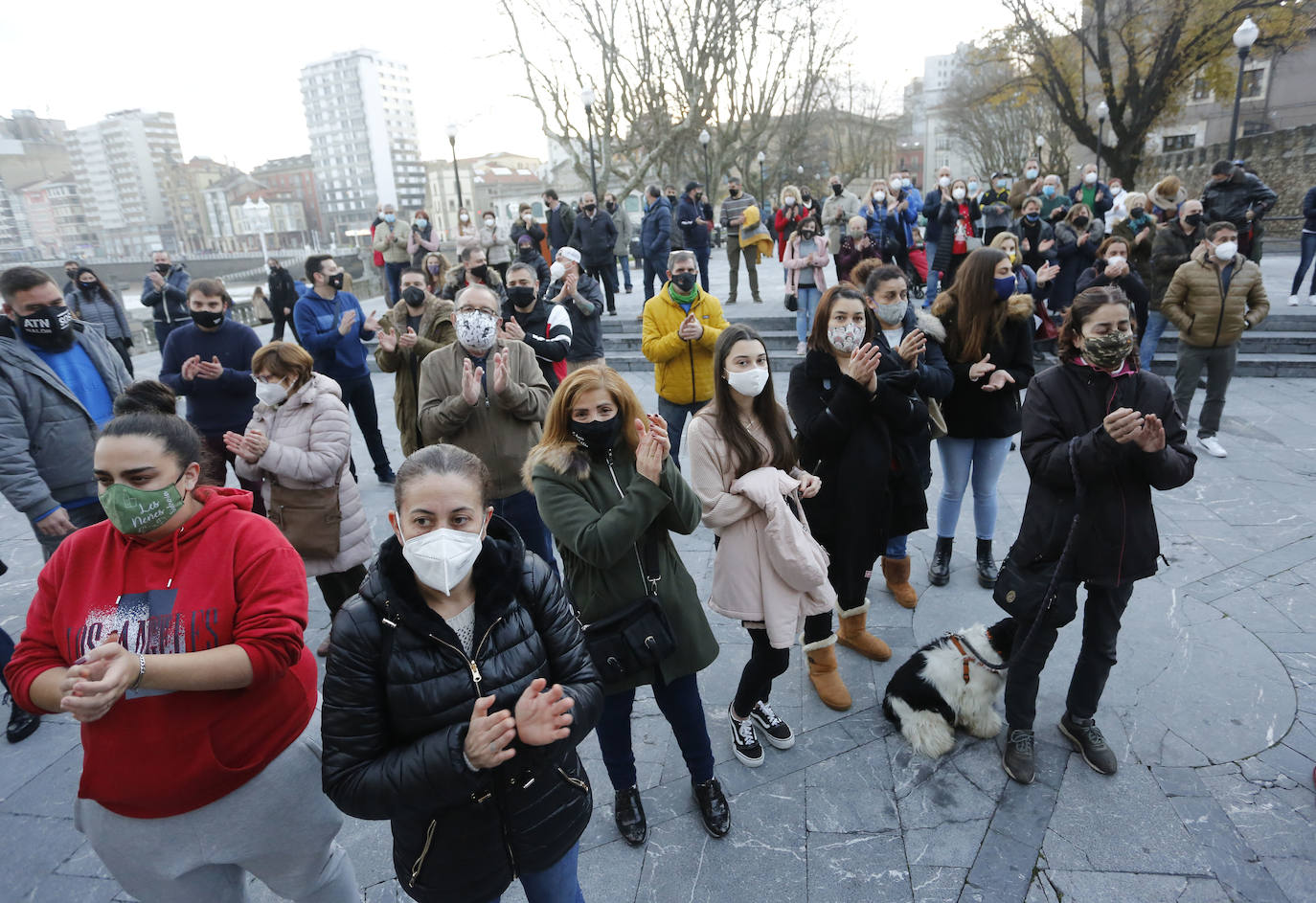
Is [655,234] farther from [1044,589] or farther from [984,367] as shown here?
[1044,589]

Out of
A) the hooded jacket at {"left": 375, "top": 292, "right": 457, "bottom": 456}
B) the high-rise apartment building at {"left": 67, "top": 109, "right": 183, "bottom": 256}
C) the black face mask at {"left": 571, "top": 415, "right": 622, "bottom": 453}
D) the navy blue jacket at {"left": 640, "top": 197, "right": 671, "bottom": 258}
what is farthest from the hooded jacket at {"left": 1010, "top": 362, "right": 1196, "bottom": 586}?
the high-rise apartment building at {"left": 67, "top": 109, "right": 183, "bottom": 256}

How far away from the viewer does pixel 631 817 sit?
276 cm

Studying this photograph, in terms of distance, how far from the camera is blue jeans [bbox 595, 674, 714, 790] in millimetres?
2625

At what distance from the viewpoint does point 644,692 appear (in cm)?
377

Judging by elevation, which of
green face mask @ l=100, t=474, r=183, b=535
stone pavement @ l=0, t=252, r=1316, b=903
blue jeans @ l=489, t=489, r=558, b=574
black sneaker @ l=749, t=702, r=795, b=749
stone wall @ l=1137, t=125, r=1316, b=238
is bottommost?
stone pavement @ l=0, t=252, r=1316, b=903

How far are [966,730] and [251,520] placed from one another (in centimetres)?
304

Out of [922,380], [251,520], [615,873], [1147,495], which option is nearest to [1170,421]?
[1147,495]

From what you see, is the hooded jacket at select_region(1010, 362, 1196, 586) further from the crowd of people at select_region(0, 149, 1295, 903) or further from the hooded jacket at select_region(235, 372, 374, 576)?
the hooded jacket at select_region(235, 372, 374, 576)

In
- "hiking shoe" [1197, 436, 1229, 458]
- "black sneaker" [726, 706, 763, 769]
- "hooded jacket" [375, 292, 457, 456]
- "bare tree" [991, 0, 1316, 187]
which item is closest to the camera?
"black sneaker" [726, 706, 763, 769]

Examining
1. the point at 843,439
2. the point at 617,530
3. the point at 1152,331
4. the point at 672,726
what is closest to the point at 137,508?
the point at 617,530

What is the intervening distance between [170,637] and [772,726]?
242 centimetres

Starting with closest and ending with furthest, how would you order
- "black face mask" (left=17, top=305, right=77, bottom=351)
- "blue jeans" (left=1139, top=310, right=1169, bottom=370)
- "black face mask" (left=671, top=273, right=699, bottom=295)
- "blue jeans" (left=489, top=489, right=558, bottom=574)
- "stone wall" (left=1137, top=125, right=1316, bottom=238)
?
"black face mask" (left=17, top=305, right=77, bottom=351) → "blue jeans" (left=489, top=489, right=558, bottom=574) → "black face mask" (left=671, top=273, right=699, bottom=295) → "blue jeans" (left=1139, top=310, right=1169, bottom=370) → "stone wall" (left=1137, top=125, right=1316, bottom=238)

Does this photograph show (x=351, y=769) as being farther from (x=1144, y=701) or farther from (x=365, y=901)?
(x=1144, y=701)

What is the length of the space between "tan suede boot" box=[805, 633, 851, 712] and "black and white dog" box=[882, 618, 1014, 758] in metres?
0.30
